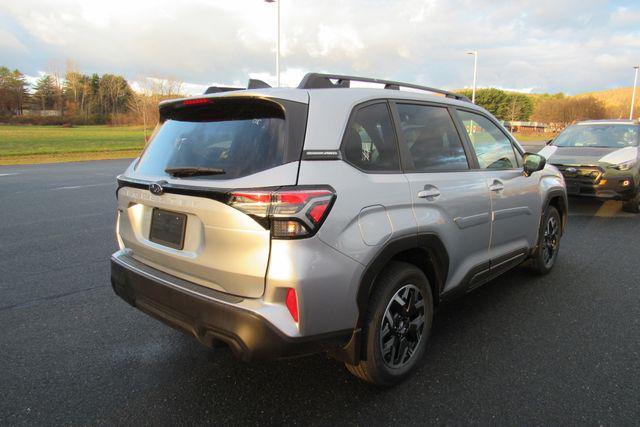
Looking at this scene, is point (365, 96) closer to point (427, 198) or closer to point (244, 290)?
point (427, 198)

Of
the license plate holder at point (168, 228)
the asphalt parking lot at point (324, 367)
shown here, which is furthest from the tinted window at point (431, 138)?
the license plate holder at point (168, 228)

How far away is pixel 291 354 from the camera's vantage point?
2182mm

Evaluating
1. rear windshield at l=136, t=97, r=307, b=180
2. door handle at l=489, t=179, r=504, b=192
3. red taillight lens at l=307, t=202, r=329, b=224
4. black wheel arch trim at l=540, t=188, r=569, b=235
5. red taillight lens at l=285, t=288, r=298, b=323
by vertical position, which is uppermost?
rear windshield at l=136, t=97, r=307, b=180

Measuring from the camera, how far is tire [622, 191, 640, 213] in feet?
26.7

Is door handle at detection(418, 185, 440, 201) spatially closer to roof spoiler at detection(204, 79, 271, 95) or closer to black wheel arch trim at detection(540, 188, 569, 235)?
roof spoiler at detection(204, 79, 271, 95)

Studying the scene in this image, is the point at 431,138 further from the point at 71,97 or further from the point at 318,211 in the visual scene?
the point at 71,97

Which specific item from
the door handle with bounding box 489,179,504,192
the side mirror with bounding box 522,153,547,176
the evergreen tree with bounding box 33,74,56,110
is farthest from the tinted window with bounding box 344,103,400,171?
the evergreen tree with bounding box 33,74,56,110

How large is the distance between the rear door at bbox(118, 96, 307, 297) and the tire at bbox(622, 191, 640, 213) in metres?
8.24

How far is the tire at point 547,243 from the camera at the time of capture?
14.8 ft

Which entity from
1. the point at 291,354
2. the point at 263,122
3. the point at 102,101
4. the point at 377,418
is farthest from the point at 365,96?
the point at 102,101

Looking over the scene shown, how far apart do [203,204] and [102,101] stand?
11442 cm

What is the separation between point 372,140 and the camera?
8.58 feet

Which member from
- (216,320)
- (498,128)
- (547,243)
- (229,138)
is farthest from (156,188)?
(547,243)

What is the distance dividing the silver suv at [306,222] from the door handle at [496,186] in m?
0.19
